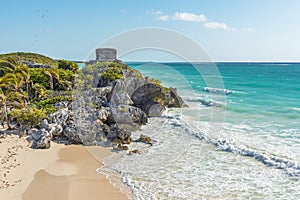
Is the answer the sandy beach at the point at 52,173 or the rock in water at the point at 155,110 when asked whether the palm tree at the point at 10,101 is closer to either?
the sandy beach at the point at 52,173

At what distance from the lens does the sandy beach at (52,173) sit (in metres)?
10.8

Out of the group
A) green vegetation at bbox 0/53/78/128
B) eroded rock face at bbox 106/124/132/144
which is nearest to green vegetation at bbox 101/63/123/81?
green vegetation at bbox 0/53/78/128

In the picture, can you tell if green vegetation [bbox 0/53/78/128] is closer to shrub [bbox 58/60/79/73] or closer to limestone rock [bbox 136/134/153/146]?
shrub [bbox 58/60/79/73]

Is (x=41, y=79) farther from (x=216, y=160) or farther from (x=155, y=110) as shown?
(x=216, y=160)

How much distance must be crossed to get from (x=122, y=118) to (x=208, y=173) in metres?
9.02

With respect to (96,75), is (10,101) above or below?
below

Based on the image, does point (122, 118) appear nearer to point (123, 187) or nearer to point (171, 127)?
point (171, 127)

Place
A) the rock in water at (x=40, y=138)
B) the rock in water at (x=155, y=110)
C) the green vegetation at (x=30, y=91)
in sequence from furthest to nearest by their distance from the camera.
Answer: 1. the rock in water at (x=155, y=110)
2. the green vegetation at (x=30, y=91)
3. the rock in water at (x=40, y=138)

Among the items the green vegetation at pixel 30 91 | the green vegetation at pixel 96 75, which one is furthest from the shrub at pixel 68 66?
the green vegetation at pixel 96 75

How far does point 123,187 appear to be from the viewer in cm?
1154

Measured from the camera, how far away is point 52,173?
12758 millimetres

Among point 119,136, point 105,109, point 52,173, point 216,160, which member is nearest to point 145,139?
point 119,136

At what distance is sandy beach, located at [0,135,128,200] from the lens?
10797 millimetres

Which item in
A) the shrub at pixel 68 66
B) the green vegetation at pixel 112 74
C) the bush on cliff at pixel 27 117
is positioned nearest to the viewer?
the bush on cliff at pixel 27 117
